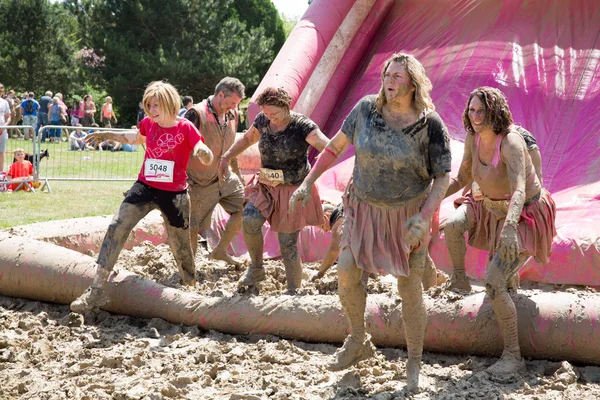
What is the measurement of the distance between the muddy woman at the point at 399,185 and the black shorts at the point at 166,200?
6.14 feet

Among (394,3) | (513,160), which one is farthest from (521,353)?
(394,3)

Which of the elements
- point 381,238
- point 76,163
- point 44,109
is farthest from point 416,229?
point 44,109

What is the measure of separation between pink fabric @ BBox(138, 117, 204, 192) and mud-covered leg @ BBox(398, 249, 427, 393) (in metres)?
2.15

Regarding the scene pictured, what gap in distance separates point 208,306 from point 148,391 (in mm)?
1211

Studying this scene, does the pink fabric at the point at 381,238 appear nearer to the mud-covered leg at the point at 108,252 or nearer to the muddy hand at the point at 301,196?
the muddy hand at the point at 301,196

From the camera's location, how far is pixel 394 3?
32.8ft

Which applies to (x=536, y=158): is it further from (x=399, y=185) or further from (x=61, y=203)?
(x=61, y=203)

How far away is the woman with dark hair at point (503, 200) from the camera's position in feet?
15.6

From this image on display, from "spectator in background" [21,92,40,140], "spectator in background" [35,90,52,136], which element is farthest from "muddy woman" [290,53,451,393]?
"spectator in background" [35,90,52,136]

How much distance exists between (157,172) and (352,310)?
198cm

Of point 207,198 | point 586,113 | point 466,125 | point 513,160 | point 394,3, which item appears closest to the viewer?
point 513,160

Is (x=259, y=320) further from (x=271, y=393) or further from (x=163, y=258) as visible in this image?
(x=163, y=258)

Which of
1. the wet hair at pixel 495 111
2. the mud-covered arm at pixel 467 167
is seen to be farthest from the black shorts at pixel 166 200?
the wet hair at pixel 495 111

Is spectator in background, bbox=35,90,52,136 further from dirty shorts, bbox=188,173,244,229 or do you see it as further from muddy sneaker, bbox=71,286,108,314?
muddy sneaker, bbox=71,286,108,314
